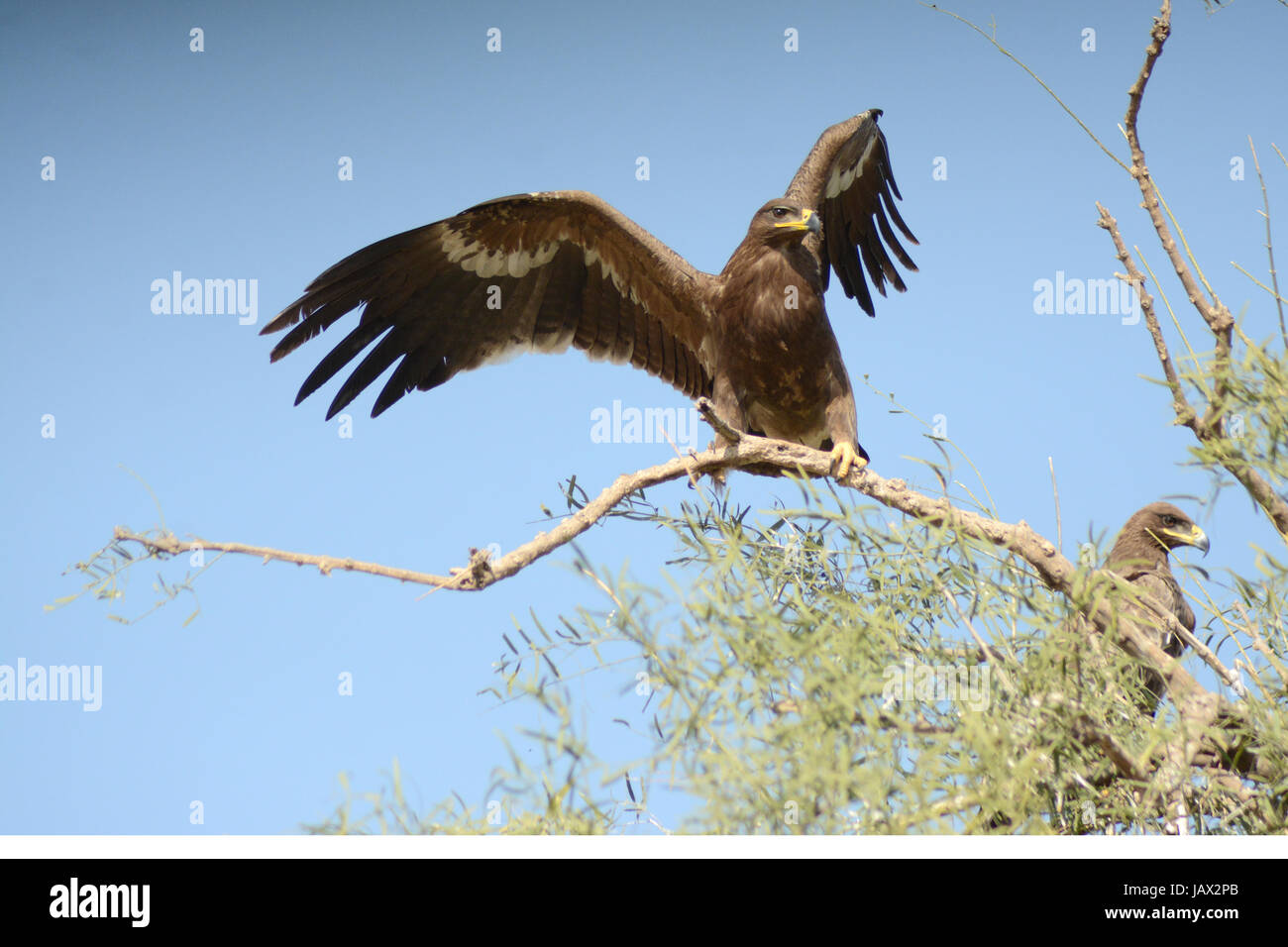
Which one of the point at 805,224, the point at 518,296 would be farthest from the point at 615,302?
the point at 805,224

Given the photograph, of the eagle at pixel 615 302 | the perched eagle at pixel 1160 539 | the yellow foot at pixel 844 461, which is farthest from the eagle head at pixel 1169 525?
the yellow foot at pixel 844 461

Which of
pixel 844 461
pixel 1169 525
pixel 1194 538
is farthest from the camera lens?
pixel 1169 525

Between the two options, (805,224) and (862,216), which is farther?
(862,216)

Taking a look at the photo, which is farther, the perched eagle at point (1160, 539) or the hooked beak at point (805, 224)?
the perched eagle at point (1160, 539)

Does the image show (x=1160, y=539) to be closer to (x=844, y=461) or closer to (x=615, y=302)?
(x=844, y=461)

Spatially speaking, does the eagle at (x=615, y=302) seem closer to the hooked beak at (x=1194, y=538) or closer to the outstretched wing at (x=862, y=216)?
the outstretched wing at (x=862, y=216)

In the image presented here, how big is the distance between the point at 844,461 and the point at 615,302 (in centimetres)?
201

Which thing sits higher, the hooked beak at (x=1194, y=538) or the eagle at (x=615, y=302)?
the eagle at (x=615, y=302)

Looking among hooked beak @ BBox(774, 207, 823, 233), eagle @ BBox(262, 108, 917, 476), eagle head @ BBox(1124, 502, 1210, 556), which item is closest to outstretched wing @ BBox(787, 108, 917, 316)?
eagle @ BBox(262, 108, 917, 476)

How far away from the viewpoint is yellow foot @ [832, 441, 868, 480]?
4059 millimetres

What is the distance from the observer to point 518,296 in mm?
5625

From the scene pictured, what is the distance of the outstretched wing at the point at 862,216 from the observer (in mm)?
6141

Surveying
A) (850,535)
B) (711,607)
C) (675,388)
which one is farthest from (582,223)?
(711,607)

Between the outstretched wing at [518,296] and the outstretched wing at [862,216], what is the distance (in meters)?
1.05
